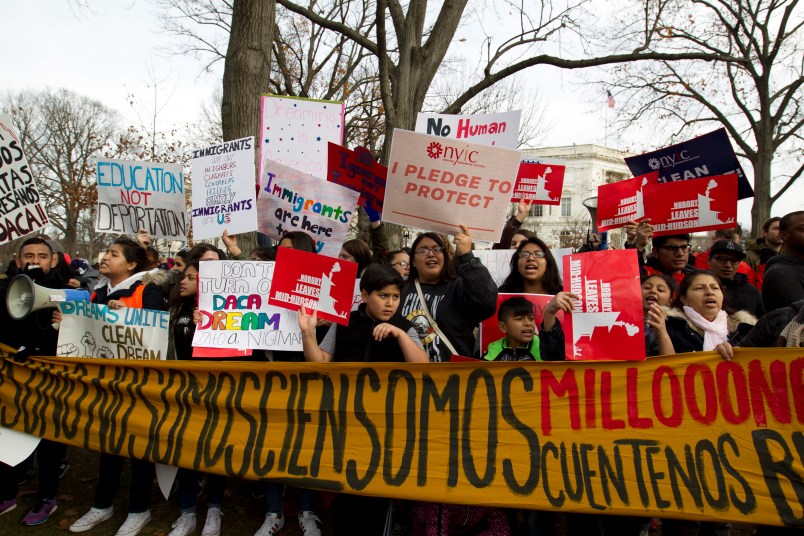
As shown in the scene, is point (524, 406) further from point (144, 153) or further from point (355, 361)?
point (144, 153)

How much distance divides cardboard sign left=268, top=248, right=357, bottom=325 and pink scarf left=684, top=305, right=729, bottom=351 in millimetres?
2135

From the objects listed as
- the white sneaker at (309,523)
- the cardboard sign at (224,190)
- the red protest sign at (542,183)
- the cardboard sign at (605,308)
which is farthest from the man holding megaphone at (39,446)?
the red protest sign at (542,183)

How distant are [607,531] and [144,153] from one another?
95.0 feet

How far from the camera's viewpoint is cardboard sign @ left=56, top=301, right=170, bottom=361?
14.0 ft

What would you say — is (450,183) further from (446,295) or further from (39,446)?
(39,446)

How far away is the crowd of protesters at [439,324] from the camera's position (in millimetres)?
3465

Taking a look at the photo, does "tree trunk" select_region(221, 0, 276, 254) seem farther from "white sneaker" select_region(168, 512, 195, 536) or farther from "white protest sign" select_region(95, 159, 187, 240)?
"white sneaker" select_region(168, 512, 195, 536)

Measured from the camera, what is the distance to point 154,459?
3.89 metres

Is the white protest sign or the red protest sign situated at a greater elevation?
the red protest sign

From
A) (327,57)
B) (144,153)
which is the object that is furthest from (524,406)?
(144,153)

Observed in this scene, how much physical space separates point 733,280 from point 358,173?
A: 3.26 metres

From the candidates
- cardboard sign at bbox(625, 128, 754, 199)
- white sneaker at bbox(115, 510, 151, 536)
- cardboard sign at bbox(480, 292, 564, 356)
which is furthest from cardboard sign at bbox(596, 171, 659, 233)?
white sneaker at bbox(115, 510, 151, 536)

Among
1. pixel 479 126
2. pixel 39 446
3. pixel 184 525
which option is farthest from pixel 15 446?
pixel 479 126

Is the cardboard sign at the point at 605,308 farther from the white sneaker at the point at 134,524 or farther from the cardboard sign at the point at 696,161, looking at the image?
the white sneaker at the point at 134,524
